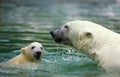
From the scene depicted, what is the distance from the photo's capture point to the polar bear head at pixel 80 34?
28.2 feet

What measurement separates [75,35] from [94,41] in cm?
50

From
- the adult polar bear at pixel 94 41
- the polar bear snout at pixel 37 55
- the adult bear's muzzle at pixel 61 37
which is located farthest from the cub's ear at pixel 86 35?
the polar bear snout at pixel 37 55

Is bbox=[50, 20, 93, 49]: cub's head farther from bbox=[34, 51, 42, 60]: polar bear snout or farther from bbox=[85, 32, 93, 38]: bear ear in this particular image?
bbox=[34, 51, 42, 60]: polar bear snout

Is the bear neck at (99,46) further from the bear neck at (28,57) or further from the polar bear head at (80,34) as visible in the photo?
the bear neck at (28,57)

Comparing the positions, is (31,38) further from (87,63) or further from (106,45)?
(106,45)

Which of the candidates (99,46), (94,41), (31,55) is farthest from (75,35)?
(31,55)

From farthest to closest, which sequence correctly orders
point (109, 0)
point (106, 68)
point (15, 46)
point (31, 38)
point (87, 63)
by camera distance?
point (109, 0) → point (31, 38) → point (15, 46) → point (87, 63) → point (106, 68)

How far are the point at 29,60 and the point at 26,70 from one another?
1.34m

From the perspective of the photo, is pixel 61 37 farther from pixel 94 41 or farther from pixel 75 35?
pixel 94 41

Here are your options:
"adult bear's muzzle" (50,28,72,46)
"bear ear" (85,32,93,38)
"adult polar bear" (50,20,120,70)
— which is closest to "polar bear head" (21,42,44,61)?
"adult bear's muzzle" (50,28,72,46)

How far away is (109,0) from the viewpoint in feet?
160

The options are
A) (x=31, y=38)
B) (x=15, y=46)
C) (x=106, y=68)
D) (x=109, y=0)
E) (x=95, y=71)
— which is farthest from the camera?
(x=109, y=0)

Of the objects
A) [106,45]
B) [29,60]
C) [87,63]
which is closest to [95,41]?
[106,45]

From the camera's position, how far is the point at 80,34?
8703mm
